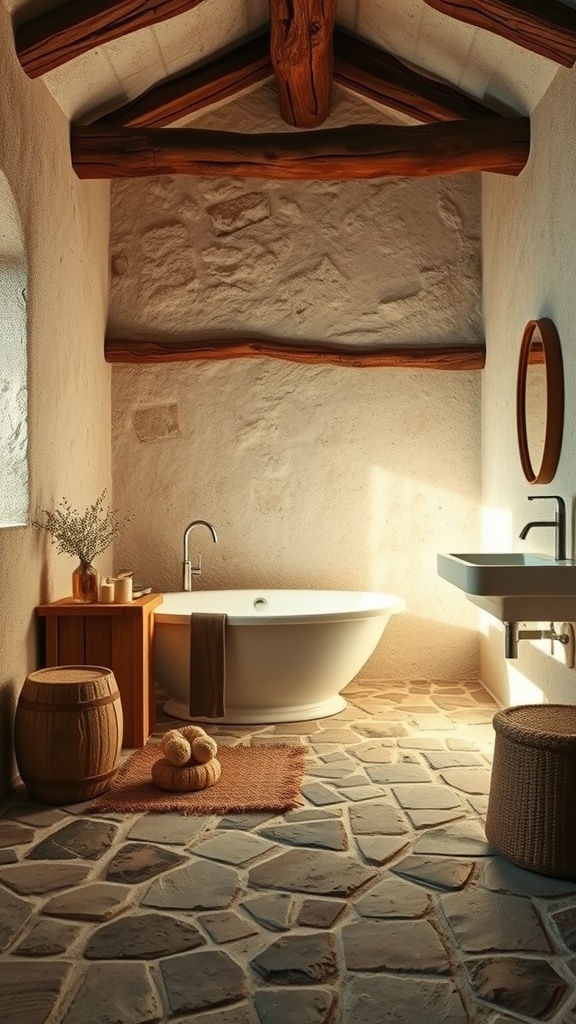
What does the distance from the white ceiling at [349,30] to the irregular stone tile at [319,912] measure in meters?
3.12

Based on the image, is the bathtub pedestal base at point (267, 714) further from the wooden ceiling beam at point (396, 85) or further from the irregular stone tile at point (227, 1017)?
the wooden ceiling beam at point (396, 85)

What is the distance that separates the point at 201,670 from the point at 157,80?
288 cm

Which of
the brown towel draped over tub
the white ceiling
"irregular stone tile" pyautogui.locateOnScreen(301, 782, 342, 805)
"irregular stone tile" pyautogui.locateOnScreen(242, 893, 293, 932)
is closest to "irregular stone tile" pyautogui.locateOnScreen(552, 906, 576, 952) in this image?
"irregular stone tile" pyautogui.locateOnScreen(242, 893, 293, 932)

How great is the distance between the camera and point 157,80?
4656mm

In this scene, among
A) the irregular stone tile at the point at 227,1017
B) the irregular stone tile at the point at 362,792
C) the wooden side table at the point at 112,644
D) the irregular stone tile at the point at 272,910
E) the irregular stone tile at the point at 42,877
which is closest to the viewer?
the irregular stone tile at the point at 227,1017

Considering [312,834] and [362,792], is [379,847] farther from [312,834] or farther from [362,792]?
[362,792]

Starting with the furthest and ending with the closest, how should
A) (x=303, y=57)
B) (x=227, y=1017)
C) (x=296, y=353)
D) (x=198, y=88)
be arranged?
(x=296, y=353) → (x=198, y=88) → (x=303, y=57) → (x=227, y=1017)

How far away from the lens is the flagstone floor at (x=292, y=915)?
1953 millimetres

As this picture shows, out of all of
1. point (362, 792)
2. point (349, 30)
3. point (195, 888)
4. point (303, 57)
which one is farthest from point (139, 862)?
point (349, 30)

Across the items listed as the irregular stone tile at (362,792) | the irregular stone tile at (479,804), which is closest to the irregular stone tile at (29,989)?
the irregular stone tile at (362,792)

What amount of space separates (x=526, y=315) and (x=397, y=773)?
6.74 feet

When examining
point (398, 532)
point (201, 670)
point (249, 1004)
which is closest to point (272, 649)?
point (201, 670)

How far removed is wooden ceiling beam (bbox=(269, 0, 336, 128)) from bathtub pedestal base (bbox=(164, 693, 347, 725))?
3.05m

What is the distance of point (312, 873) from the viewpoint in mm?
2619
